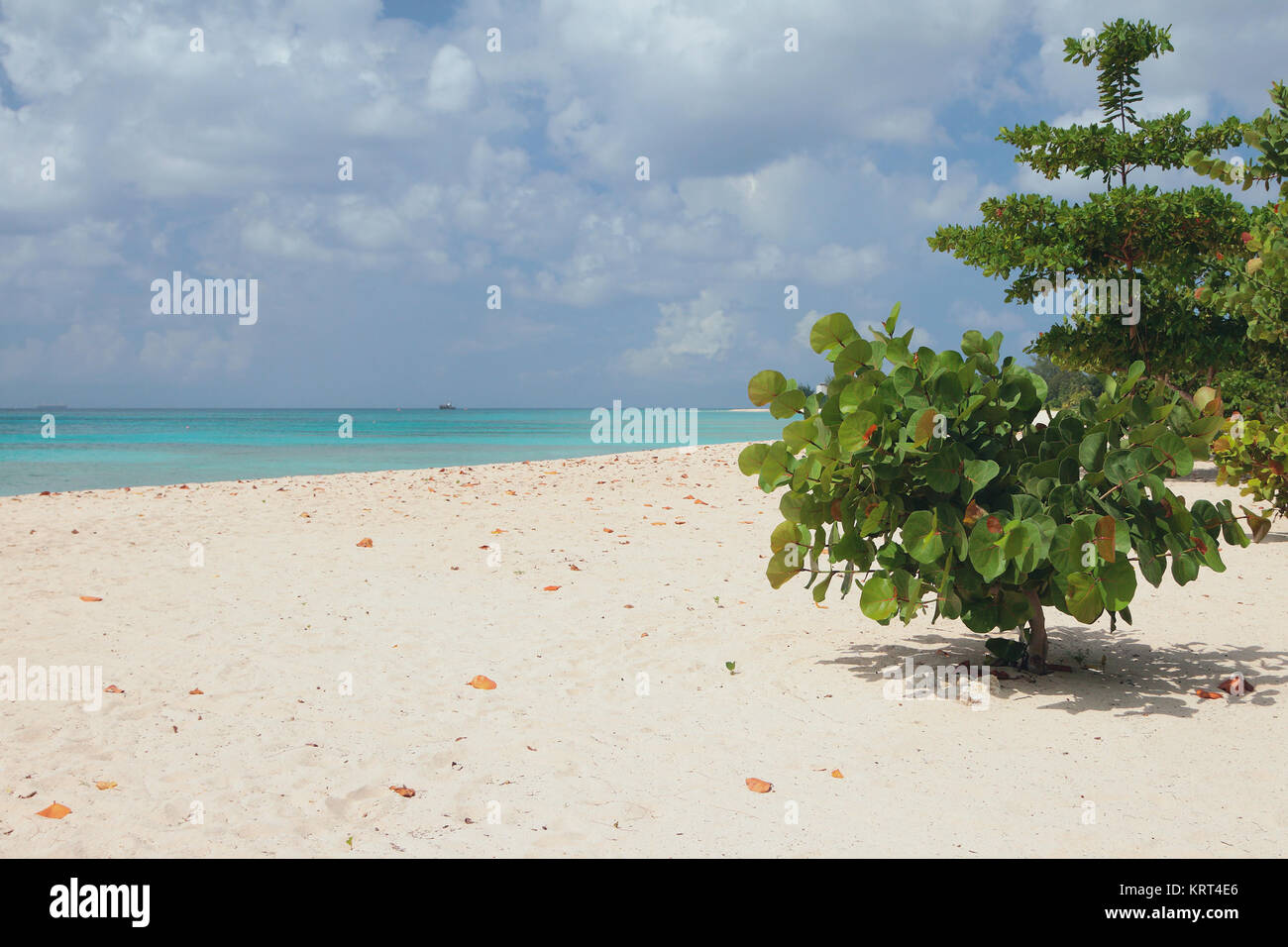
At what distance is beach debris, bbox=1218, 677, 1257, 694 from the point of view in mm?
4805

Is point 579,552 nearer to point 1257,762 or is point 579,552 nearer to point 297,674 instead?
point 297,674

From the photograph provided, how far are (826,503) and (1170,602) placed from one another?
3.98m

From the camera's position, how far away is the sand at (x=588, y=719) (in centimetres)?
335

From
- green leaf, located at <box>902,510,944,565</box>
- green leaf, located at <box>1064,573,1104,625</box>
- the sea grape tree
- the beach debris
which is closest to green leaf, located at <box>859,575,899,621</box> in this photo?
the sea grape tree

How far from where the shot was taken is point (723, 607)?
6.82 meters

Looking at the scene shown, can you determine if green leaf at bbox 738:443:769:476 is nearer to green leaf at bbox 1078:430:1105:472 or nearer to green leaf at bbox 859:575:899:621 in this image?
green leaf at bbox 859:575:899:621

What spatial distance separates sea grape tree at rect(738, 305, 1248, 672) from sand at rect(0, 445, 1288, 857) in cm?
73

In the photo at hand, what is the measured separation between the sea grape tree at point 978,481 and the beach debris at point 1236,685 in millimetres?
812

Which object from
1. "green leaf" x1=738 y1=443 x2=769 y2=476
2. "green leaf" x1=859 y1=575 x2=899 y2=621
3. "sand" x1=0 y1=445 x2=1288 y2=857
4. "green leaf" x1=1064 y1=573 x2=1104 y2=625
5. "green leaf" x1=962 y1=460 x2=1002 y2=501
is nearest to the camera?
"sand" x1=0 y1=445 x2=1288 y2=857

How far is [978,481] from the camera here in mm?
4359

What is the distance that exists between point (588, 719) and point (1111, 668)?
10.7 feet

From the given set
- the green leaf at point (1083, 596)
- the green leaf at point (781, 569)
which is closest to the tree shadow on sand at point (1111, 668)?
the green leaf at point (1083, 596)

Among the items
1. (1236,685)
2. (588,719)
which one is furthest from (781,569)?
(1236,685)

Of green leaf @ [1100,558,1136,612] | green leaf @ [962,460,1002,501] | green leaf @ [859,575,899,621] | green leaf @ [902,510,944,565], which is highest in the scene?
green leaf @ [962,460,1002,501]
